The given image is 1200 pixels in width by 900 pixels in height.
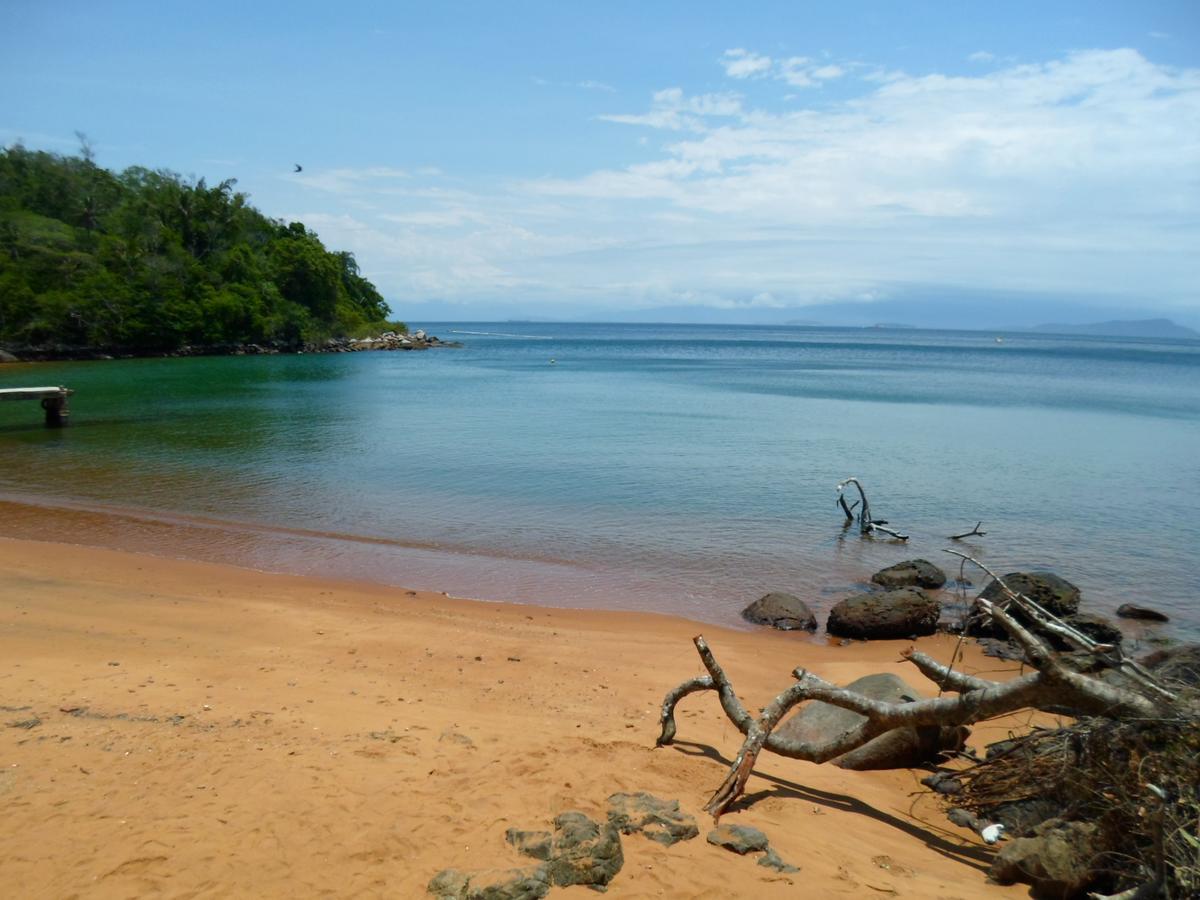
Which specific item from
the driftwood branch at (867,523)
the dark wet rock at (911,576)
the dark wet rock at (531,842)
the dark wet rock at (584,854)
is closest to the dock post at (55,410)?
the driftwood branch at (867,523)

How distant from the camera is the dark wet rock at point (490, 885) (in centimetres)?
425

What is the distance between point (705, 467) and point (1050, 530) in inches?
358

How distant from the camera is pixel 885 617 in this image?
11.1 metres

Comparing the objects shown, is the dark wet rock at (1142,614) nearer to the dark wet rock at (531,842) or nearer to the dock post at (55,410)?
the dark wet rock at (531,842)

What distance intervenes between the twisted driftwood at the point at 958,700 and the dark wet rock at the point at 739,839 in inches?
10.1

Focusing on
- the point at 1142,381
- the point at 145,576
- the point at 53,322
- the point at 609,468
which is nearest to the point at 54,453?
the point at 145,576

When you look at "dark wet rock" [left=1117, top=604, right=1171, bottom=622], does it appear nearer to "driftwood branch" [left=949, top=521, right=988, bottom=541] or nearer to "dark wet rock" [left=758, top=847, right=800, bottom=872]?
"driftwood branch" [left=949, top=521, right=988, bottom=541]

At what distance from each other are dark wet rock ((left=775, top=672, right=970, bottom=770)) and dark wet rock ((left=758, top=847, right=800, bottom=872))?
1.93 meters

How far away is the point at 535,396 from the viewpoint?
45.9 m

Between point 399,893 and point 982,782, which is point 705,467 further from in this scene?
point 399,893

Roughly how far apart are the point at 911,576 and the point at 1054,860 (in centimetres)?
866

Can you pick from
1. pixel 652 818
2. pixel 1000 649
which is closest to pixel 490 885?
pixel 652 818

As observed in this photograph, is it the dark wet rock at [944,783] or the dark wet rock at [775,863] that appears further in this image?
the dark wet rock at [944,783]

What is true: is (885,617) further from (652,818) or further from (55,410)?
(55,410)
